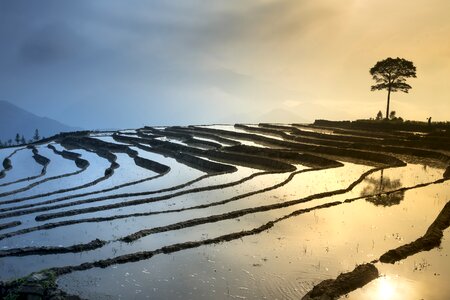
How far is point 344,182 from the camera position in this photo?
82.0 ft

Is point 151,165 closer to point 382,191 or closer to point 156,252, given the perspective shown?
point 382,191

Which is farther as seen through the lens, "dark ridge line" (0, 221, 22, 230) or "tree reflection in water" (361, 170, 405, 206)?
"tree reflection in water" (361, 170, 405, 206)

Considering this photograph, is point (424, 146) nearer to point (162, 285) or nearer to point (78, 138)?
point (162, 285)

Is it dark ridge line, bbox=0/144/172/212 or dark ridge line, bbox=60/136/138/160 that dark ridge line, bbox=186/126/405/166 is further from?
dark ridge line, bbox=60/136/138/160

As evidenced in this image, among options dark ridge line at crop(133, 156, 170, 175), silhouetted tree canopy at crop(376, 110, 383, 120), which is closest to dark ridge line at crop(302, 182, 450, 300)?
dark ridge line at crop(133, 156, 170, 175)

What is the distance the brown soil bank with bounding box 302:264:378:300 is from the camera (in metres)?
10.2

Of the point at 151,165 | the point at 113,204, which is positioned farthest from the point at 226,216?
the point at 151,165

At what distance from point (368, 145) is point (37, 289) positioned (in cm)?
3280

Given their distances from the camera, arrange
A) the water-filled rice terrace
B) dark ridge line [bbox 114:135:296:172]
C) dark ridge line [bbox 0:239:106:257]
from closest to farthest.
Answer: the water-filled rice terrace
dark ridge line [bbox 0:239:106:257]
dark ridge line [bbox 114:135:296:172]

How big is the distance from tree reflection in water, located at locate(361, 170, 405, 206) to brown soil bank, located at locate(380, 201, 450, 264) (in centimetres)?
381

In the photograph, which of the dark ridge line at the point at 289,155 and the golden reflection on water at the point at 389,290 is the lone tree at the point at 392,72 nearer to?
the dark ridge line at the point at 289,155

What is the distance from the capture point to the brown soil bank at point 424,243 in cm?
1259

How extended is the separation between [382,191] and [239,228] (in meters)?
9.77

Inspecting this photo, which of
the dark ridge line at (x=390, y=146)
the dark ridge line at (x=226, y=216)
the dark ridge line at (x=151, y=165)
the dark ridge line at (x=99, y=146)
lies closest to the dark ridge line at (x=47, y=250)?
the dark ridge line at (x=226, y=216)
